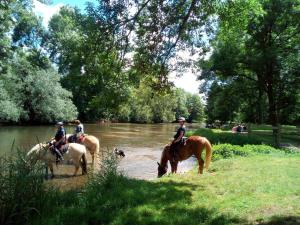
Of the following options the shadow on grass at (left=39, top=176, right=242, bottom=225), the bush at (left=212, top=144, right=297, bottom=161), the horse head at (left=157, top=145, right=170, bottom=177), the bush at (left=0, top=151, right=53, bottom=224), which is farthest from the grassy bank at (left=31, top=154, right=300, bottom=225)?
the bush at (left=212, top=144, right=297, bottom=161)

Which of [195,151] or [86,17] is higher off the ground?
[86,17]

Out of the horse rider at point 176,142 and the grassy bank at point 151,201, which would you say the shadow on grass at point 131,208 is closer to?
the grassy bank at point 151,201

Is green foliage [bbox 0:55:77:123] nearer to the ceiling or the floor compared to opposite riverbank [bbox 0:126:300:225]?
nearer to the ceiling

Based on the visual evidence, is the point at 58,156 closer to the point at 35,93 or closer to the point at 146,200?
the point at 146,200

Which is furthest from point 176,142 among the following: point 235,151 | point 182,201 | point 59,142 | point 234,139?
point 234,139

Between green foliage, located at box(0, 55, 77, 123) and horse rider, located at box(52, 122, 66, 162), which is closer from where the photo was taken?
horse rider, located at box(52, 122, 66, 162)

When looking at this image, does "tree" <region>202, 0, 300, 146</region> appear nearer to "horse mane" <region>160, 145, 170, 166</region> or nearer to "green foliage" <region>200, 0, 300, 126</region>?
"green foliage" <region>200, 0, 300, 126</region>

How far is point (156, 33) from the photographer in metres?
12.5

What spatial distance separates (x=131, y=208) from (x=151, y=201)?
673mm

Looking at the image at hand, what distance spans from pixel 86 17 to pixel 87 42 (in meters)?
0.77

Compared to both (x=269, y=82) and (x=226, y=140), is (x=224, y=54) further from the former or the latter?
(x=226, y=140)

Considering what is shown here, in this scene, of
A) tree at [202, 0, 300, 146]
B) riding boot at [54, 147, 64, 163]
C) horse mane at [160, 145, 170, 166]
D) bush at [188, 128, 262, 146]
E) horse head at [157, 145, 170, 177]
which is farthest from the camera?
tree at [202, 0, 300, 146]

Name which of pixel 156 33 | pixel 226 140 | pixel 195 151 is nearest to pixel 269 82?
pixel 226 140

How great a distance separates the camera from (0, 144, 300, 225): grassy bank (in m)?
7.25
